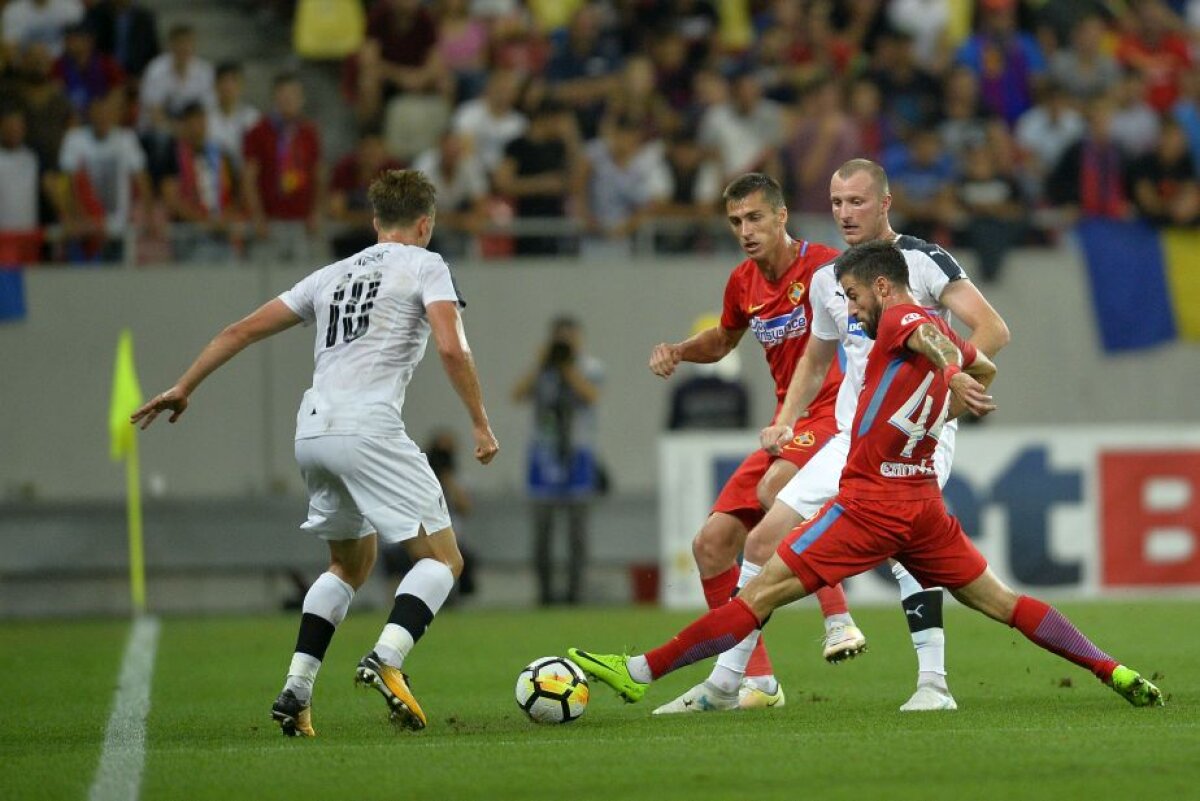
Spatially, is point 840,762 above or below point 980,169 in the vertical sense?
below

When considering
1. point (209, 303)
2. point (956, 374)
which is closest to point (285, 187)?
point (209, 303)

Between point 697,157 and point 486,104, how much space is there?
6.24ft

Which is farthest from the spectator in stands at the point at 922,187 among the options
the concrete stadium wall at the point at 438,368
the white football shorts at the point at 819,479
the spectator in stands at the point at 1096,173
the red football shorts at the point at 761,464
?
the white football shorts at the point at 819,479

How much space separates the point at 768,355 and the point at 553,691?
200 centimetres

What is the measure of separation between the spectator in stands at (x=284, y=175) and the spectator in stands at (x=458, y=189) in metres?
0.96

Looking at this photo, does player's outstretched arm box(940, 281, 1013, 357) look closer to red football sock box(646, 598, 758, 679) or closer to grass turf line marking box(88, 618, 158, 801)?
red football sock box(646, 598, 758, 679)

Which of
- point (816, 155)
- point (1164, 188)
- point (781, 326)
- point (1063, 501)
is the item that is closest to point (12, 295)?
point (816, 155)

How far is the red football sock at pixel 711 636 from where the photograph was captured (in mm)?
7711

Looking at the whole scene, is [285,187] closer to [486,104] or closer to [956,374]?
[486,104]

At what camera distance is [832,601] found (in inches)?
340

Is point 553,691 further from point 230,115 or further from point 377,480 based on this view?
point 230,115

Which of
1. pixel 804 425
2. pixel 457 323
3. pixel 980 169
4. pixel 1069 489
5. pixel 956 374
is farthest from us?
pixel 980 169

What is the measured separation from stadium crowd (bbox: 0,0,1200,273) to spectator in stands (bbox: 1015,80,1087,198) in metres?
0.02

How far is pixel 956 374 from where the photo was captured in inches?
283
